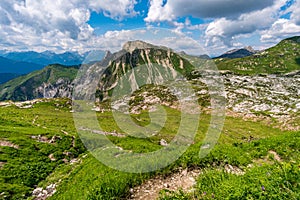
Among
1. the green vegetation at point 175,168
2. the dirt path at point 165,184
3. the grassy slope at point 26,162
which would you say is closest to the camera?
the green vegetation at point 175,168

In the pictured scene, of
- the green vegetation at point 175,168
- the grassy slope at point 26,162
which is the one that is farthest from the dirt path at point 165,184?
the grassy slope at point 26,162

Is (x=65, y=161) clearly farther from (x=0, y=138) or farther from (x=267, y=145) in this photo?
(x=267, y=145)

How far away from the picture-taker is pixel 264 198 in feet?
17.1

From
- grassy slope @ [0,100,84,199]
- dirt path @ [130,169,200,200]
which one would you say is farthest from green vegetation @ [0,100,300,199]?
dirt path @ [130,169,200,200]

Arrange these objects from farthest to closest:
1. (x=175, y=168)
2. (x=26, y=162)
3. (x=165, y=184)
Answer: (x=26, y=162) → (x=175, y=168) → (x=165, y=184)

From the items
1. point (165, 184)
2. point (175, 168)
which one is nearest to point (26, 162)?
point (175, 168)

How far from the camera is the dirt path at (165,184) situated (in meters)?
8.95

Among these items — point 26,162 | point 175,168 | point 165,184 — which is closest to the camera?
point 165,184

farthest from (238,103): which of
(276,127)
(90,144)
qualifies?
(90,144)

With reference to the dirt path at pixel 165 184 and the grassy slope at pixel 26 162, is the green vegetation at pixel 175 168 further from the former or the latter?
the dirt path at pixel 165 184

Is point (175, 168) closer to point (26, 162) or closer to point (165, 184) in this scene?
point (165, 184)

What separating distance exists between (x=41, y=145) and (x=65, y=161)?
783 cm

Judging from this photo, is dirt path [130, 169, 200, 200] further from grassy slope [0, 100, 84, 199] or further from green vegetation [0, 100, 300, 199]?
grassy slope [0, 100, 84, 199]

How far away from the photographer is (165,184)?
9.73 metres
